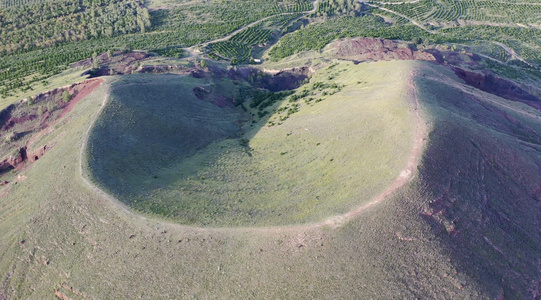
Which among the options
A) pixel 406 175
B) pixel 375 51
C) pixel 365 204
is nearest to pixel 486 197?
pixel 406 175

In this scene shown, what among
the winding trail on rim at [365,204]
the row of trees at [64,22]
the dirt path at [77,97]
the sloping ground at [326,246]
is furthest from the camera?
the row of trees at [64,22]

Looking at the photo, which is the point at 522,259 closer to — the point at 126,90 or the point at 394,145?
the point at 394,145

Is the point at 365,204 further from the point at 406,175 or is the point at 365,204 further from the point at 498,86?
the point at 498,86

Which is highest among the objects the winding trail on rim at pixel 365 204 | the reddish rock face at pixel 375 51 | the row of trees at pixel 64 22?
the row of trees at pixel 64 22

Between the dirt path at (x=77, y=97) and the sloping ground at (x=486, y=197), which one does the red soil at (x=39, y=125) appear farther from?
the sloping ground at (x=486, y=197)

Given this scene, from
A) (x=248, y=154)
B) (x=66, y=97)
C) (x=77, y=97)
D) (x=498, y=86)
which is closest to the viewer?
(x=248, y=154)

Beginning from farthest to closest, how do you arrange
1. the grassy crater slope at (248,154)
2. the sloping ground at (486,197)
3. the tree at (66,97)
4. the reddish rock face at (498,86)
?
the reddish rock face at (498,86)
the tree at (66,97)
the grassy crater slope at (248,154)
the sloping ground at (486,197)

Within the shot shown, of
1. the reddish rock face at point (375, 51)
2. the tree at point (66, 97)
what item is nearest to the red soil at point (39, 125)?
the tree at point (66, 97)
